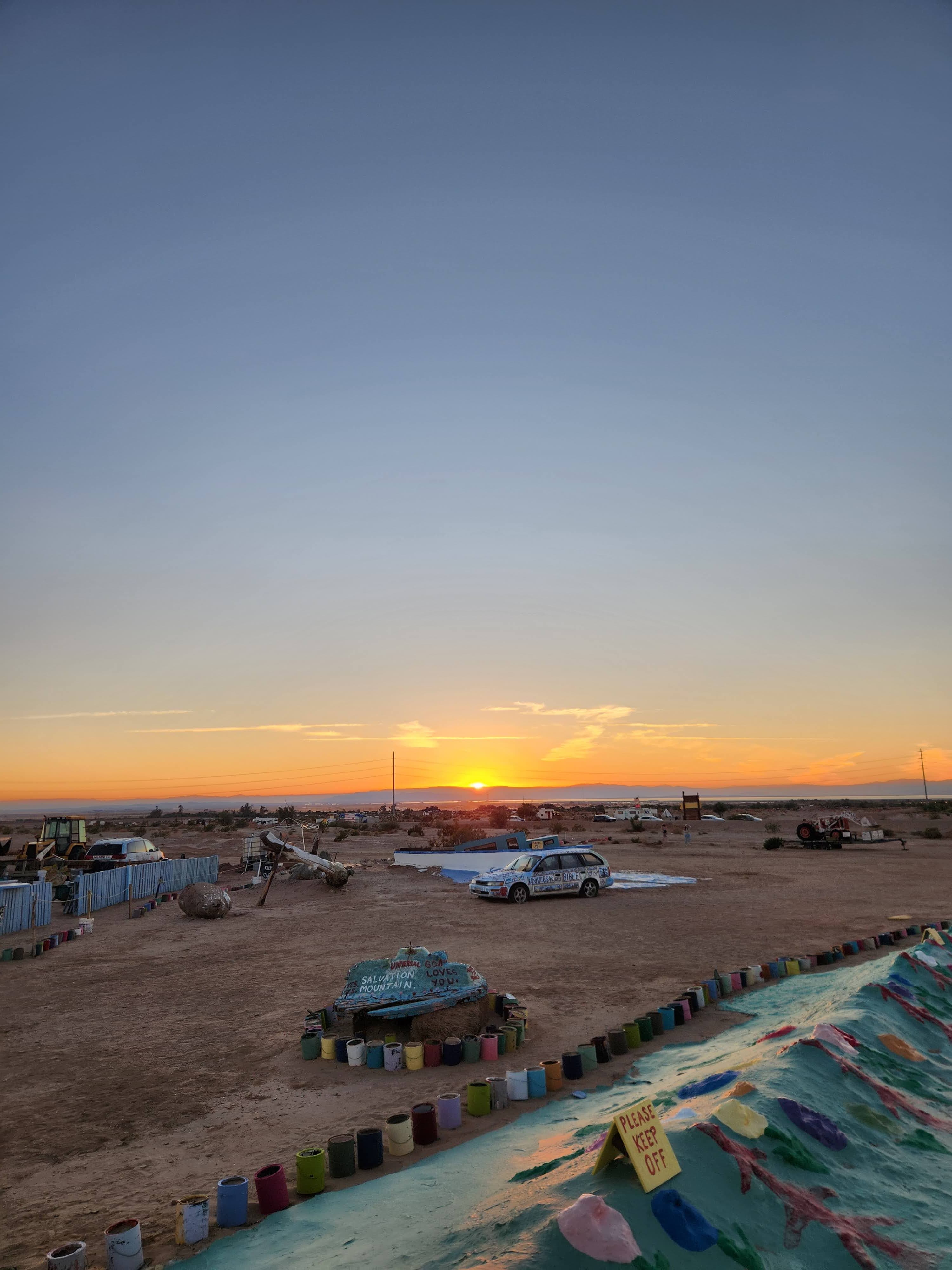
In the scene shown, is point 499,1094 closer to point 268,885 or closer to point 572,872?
point 572,872

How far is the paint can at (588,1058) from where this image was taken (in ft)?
25.0

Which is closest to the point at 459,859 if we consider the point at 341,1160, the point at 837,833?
the point at 837,833

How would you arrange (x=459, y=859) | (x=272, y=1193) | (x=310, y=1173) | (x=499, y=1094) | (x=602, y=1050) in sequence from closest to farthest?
(x=272, y=1193) → (x=310, y=1173) → (x=499, y=1094) → (x=602, y=1050) → (x=459, y=859)

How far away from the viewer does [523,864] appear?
69.5ft

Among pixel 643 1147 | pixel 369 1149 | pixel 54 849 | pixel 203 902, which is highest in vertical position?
pixel 643 1147

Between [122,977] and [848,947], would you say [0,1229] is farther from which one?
[848,947]

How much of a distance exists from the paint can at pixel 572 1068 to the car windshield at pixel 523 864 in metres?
13.4

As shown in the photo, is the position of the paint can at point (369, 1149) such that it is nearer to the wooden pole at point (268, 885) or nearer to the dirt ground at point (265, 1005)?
the dirt ground at point (265, 1005)

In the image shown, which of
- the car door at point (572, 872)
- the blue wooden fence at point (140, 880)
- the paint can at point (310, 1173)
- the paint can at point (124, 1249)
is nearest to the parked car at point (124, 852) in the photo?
the blue wooden fence at point (140, 880)

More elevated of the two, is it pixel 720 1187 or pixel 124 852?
pixel 720 1187

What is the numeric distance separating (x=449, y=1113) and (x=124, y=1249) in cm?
278

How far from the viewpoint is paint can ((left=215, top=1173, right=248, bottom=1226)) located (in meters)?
5.02

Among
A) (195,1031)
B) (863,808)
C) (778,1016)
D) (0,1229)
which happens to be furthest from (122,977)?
(863,808)

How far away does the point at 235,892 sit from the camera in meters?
24.8
